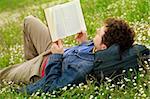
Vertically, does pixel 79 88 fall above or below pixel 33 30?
below

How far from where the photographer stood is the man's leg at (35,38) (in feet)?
22.4

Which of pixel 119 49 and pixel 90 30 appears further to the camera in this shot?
pixel 90 30

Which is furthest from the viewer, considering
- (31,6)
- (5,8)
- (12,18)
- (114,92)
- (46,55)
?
(5,8)

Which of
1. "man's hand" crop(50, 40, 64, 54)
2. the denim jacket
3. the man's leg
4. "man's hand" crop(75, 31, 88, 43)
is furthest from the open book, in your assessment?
the man's leg

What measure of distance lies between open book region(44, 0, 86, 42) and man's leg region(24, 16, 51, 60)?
0.77 meters

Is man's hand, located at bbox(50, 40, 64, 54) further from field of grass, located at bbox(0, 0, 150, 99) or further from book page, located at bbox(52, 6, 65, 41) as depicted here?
field of grass, located at bbox(0, 0, 150, 99)

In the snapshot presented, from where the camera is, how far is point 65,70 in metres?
5.97

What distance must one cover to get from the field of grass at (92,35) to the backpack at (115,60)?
93 mm

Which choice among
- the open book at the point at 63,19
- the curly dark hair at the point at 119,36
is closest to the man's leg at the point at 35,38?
the open book at the point at 63,19

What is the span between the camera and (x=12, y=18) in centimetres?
1223

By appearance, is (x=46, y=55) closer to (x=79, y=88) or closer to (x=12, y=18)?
(x=79, y=88)

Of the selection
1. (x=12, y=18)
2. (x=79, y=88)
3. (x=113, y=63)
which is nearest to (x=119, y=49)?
(x=113, y=63)

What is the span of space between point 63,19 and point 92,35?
244cm

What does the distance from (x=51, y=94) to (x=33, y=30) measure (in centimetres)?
109
